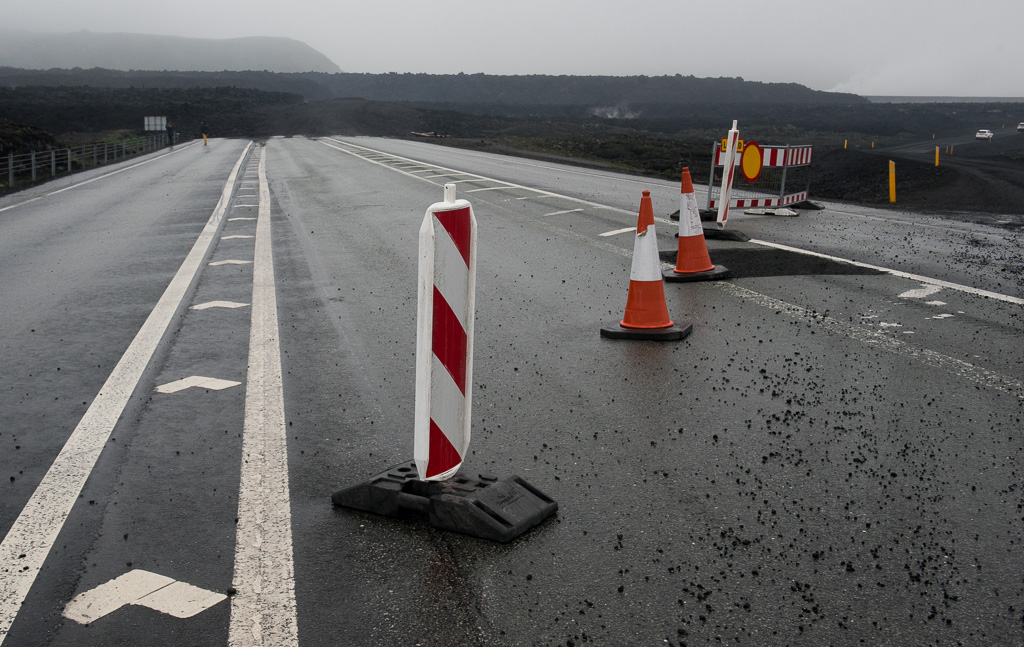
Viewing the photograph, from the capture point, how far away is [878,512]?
3689 millimetres

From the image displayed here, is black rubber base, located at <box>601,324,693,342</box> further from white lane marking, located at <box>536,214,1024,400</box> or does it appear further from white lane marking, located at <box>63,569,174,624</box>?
white lane marking, located at <box>63,569,174,624</box>

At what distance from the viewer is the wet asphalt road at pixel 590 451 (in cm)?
298

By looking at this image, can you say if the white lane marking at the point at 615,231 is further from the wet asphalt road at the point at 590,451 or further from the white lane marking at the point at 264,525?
the white lane marking at the point at 264,525

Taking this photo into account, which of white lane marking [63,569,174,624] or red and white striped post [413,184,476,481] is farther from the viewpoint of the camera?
red and white striped post [413,184,476,481]

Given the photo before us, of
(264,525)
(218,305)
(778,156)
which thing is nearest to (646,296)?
(218,305)

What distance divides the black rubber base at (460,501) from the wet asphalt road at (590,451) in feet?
0.21

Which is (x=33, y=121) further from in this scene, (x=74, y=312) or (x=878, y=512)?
(x=878, y=512)

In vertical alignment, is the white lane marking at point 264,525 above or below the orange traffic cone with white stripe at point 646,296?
below

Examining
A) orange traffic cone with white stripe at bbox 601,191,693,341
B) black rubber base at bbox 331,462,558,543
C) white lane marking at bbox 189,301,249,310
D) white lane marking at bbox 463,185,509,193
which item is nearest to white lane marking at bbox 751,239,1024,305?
orange traffic cone with white stripe at bbox 601,191,693,341

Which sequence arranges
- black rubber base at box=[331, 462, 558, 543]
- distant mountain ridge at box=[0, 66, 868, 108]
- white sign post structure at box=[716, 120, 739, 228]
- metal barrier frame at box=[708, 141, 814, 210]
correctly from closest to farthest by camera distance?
black rubber base at box=[331, 462, 558, 543], white sign post structure at box=[716, 120, 739, 228], metal barrier frame at box=[708, 141, 814, 210], distant mountain ridge at box=[0, 66, 868, 108]

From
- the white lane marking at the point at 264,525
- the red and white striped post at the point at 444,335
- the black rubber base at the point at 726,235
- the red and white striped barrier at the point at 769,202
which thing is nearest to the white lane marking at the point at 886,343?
the black rubber base at the point at 726,235

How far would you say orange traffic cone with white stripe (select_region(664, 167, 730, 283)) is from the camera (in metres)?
8.88

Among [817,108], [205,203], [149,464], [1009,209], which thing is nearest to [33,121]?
[205,203]

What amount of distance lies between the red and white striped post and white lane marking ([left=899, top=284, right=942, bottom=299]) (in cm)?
558
